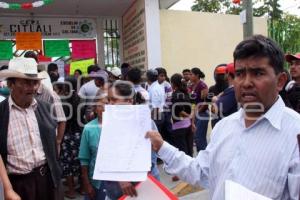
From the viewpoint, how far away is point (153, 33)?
9516 millimetres

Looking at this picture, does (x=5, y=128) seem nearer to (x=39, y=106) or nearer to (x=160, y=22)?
(x=39, y=106)

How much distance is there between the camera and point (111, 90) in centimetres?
261

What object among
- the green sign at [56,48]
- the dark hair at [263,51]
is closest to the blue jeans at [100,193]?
the dark hair at [263,51]

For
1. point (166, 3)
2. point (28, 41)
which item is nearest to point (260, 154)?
point (166, 3)

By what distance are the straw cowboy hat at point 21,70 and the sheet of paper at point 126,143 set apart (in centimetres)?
126

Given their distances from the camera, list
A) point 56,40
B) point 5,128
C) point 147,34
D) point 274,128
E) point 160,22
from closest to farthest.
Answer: point 274,128 < point 5,128 < point 147,34 < point 160,22 < point 56,40

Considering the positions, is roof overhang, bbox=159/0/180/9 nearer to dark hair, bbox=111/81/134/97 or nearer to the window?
the window

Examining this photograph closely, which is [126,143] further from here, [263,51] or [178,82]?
[178,82]

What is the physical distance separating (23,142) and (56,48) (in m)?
9.21

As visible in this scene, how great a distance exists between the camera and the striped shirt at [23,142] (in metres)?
2.82

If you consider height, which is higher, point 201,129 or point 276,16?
point 276,16

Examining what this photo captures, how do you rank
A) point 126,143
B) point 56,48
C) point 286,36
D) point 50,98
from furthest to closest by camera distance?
point 286,36 → point 56,48 → point 50,98 → point 126,143

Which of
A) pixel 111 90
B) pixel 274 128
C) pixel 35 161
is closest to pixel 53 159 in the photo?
pixel 35 161

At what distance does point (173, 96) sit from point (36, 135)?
3.44 meters
